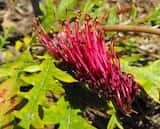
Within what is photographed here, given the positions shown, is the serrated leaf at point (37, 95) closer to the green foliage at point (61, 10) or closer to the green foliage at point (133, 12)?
the green foliage at point (61, 10)

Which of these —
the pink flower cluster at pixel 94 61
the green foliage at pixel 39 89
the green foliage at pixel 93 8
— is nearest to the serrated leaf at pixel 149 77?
the pink flower cluster at pixel 94 61

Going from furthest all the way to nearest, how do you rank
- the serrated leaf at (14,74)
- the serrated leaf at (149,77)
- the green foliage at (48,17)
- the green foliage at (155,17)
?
the green foliage at (155,17) → the green foliage at (48,17) → the serrated leaf at (14,74) → the serrated leaf at (149,77)

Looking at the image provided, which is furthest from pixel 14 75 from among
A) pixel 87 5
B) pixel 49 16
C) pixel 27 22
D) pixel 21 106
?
pixel 27 22

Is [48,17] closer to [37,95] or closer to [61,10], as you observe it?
[61,10]

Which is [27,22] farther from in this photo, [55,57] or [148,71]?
[148,71]

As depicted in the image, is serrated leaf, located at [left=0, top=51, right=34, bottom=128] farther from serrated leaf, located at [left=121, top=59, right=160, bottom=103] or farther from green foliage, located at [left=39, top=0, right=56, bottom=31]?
serrated leaf, located at [left=121, top=59, right=160, bottom=103]

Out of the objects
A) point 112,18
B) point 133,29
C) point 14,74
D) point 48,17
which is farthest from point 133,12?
point 14,74
